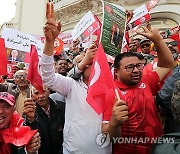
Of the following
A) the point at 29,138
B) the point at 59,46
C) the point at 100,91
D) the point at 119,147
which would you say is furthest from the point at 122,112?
the point at 59,46

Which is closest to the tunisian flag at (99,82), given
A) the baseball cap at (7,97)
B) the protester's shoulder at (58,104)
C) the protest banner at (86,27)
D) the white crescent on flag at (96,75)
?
the white crescent on flag at (96,75)

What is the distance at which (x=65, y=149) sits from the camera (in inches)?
83.6

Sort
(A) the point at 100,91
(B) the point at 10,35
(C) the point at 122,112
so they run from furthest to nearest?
(B) the point at 10,35, (A) the point at 100,91, (C) the point at 122,112

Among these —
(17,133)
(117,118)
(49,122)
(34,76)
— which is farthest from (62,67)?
(117,118)

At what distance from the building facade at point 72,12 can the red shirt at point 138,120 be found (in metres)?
7.91

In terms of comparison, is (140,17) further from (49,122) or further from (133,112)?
(133,112)

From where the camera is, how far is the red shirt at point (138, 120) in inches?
77.1

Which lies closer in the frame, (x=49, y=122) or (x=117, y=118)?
(x=117, y=118)

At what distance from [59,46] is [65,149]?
246 centimetres

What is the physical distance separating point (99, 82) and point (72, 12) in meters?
12.5

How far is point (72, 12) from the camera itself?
45.9 ft

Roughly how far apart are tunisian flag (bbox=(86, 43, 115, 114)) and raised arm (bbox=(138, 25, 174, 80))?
1.80 feet

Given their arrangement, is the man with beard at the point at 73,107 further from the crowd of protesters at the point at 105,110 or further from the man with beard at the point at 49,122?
the man with beard at the point at 49,122

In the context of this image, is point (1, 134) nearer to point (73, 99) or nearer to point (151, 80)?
point (73, 99)
